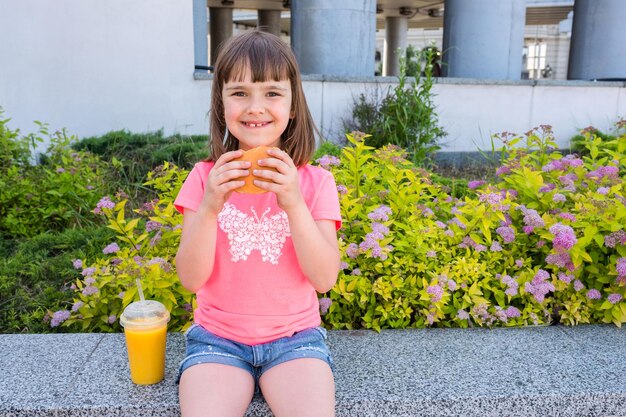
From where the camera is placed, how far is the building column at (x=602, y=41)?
7.58 metres

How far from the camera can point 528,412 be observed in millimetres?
1965

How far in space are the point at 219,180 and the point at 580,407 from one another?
147cm

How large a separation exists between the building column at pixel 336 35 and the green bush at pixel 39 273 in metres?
3.86

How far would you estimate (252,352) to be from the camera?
1786 mm

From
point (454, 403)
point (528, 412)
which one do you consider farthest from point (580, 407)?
point (454, 403)

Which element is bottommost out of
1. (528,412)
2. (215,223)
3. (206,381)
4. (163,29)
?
(528,412)

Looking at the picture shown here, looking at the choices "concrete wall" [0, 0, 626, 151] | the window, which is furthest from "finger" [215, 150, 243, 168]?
the window

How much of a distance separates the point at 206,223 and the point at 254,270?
0.84ft

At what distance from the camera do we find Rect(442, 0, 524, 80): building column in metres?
7.13

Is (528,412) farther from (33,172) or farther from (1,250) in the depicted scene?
(33,172)

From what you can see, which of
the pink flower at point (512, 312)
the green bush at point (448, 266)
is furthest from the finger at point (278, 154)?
the pink flower at point (512, 312)

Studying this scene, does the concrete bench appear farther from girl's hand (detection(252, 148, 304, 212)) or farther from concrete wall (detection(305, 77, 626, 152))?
concrete wall (detection(305, 77, 626, 152))

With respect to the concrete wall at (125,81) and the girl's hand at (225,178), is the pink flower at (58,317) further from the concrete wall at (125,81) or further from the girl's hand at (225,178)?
the concrete wall at (125,81)

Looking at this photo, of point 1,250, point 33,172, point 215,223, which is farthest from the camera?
point 33,172
